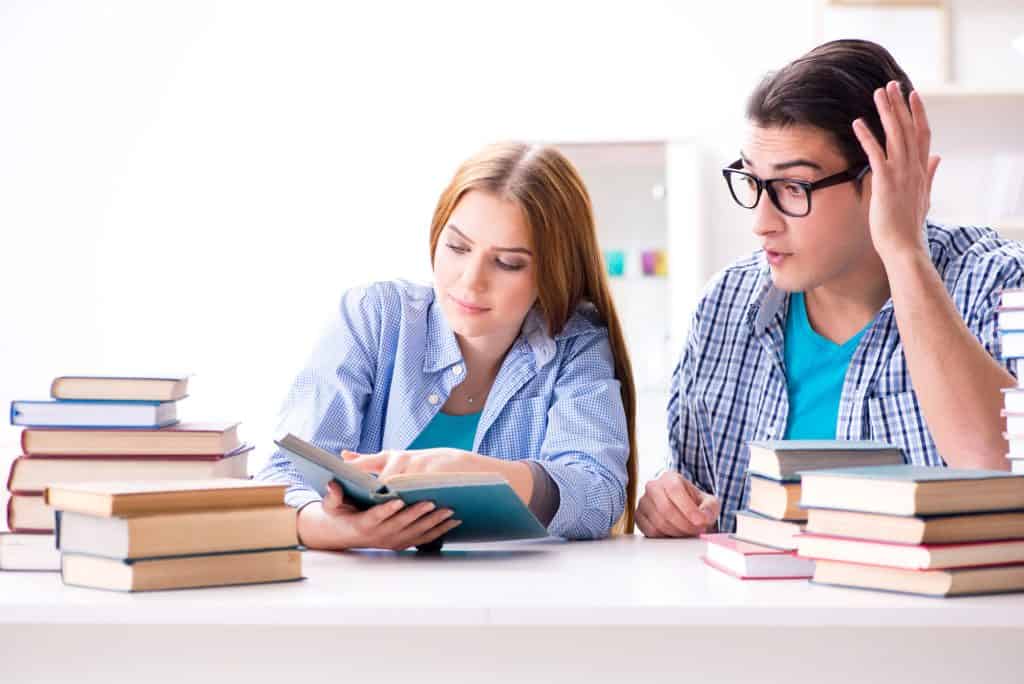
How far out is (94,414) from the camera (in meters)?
1.42

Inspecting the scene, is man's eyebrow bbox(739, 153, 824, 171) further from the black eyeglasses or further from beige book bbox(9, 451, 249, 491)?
beige book bbox(9, 451, 249, 491)

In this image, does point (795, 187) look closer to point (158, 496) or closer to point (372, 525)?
point (372, 525)

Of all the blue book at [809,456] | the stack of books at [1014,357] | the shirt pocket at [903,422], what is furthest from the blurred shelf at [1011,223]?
the blue book at [809,456]

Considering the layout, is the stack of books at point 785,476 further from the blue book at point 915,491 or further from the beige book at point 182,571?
the beige book at point 182,571

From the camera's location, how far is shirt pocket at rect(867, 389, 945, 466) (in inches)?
73.3

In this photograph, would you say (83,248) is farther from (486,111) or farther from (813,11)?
(813,11)

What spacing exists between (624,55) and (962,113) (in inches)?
Result: 38.3

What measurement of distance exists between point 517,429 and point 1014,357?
0.77 metres

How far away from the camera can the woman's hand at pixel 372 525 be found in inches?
54.8

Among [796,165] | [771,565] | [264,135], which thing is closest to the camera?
[771,565]

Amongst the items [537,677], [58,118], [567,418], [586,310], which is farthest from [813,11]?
[537,677]

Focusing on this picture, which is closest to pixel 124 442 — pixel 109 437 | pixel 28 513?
pixel 109 437

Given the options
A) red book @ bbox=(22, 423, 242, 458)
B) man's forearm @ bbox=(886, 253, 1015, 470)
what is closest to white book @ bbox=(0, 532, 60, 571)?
red book @ bbox=(22, 423, 242, 458)

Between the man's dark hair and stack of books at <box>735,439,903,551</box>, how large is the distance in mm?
627
